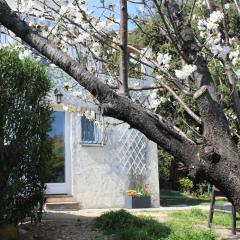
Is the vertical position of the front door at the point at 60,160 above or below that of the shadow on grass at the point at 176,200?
above

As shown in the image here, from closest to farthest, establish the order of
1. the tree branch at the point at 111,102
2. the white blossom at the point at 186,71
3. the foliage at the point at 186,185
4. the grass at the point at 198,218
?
the tree branch at the point at 111,102
the white blossom at the point at 186,71
the grass at the point at 198,218
the foliage at the point at 186,185

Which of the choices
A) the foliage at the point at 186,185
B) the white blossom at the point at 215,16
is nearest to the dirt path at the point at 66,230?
the white blossom at the point at 215,16

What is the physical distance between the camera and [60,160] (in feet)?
43.7

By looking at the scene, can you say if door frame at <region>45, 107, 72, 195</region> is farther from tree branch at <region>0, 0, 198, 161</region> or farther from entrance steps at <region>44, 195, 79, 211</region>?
tree branch at <region>0, 0, 198, 161</region>

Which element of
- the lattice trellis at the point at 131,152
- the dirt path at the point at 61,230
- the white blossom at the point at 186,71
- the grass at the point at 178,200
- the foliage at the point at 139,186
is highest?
the lattice trellis at the point at 131,152

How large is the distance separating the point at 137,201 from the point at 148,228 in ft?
14.5

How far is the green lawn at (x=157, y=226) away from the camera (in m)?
8.38

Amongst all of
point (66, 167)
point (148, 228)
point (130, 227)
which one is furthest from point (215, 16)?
point (66, 167)

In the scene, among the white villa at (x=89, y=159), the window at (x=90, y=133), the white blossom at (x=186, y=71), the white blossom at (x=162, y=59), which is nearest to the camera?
the white blossom at (x=186, y=71)

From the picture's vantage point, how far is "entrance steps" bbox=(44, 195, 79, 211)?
12.4 metres

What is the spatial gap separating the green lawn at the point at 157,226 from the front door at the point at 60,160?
311 centimetres

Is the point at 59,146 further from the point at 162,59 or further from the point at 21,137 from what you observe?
the point at 162,59

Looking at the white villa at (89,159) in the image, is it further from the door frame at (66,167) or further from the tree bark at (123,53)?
the tree bark at (123,53)

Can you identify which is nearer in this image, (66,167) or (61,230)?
(61,230)
